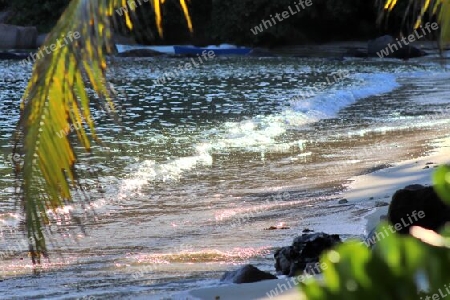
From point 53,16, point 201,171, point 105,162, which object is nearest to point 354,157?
point 201,171

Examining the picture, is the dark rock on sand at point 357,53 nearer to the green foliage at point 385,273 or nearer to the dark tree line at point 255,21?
the dark tree line at point 255,21

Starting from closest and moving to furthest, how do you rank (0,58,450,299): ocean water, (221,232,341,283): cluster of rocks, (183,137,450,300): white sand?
(183,137,450,300): white sand → (221,232,341,283): cluster of rocks → (0,58,450,299): ocean water

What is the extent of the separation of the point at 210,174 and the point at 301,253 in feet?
17.7

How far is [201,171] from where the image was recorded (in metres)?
11.2

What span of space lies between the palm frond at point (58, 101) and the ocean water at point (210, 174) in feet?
0.40

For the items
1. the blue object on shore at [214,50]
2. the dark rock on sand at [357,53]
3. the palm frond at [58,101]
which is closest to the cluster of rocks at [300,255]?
the palm frond at [58,101]

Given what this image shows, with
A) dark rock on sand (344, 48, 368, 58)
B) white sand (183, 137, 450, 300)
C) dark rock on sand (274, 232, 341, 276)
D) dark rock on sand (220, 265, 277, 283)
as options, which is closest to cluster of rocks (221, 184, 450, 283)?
dark rock on sand (274, 232, 341, 276)

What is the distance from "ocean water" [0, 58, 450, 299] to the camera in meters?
6.15

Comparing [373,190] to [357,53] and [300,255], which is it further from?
[357,53]

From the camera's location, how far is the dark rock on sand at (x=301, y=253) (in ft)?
18.0

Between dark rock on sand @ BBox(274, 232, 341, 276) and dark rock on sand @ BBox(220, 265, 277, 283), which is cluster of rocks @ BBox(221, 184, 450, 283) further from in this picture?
dark rock on sand @ BBox(220, 265, 277, 283)

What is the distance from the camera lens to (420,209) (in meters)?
5.82

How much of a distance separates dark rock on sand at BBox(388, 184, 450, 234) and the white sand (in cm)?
97

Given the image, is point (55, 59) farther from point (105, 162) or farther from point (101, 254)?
point (105, 162)
